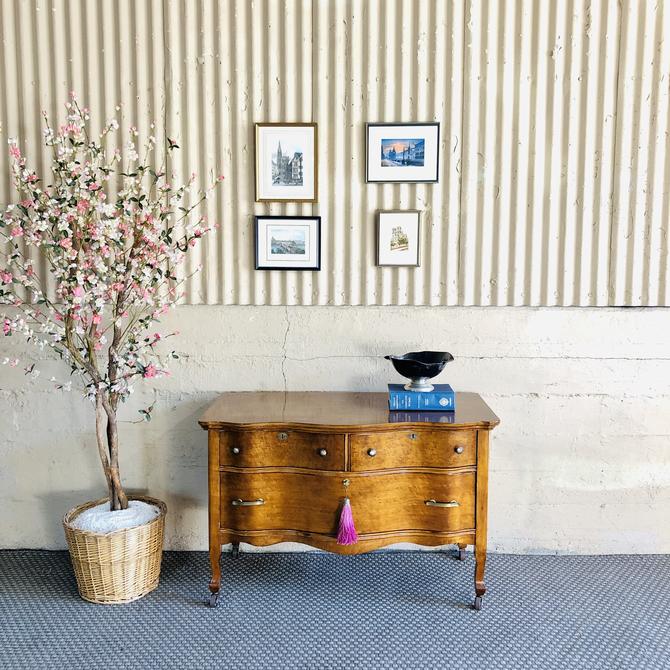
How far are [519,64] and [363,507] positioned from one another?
2329 millimetres

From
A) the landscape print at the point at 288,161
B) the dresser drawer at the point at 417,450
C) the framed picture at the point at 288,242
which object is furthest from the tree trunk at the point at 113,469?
the landscape print at the point at 288,161

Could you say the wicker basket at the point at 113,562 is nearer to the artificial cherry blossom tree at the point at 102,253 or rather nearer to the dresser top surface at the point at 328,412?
the artificial cherry blossom tree at the point at 102,253

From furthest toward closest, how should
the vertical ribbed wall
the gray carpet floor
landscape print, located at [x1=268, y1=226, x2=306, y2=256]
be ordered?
landscape print, located at [x1=268, y1=226, x2=306, y2=256], the vertical ribbed wall, the gray carpet floor

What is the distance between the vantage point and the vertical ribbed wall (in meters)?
3.39

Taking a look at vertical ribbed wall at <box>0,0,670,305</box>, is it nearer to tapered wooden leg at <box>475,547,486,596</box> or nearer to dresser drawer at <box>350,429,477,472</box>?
dresser drawer at <box>350,429,477,472</box>

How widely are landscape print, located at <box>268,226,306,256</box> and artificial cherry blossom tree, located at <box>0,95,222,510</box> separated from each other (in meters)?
0.34

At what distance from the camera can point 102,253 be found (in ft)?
10.00

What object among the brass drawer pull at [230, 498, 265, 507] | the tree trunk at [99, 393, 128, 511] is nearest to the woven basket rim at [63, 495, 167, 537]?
the tree trunk at [99, 393, 128, 511]

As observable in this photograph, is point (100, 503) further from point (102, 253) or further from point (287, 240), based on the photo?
point (287, 240)

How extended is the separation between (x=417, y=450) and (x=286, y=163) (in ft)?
5.30

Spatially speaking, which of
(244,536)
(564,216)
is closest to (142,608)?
(244,536)

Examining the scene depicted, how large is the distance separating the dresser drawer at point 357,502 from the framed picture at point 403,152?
1.53 m

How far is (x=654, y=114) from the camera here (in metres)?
3.41

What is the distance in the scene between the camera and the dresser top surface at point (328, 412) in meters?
2.92
